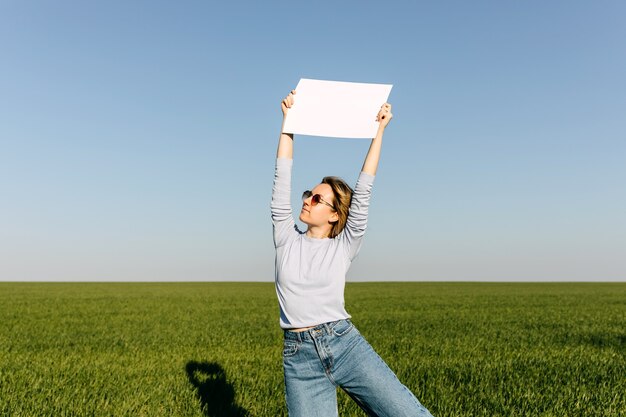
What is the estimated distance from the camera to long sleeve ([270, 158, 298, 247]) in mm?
3717

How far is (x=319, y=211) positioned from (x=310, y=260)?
12.8 inches

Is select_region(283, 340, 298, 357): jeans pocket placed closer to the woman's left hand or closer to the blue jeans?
the blue jeans

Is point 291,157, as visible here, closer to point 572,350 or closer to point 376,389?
point 376,389

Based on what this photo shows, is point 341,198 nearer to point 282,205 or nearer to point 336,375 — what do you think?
point 282,205

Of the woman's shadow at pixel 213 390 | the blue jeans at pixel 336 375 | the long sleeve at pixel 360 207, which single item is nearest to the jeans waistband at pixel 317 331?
the blue jeans at pixel 336 375

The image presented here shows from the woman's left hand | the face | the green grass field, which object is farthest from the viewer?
the green grass field

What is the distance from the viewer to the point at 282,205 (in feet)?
12.3

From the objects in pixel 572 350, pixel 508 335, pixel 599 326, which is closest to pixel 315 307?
pixel 572 350

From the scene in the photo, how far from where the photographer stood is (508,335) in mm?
14016

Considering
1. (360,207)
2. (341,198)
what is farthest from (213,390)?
(360,207)

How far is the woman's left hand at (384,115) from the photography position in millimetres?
3469

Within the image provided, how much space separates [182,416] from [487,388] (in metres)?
3.73

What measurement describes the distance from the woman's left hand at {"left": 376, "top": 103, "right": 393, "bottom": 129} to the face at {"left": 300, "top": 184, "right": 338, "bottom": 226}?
0.53m

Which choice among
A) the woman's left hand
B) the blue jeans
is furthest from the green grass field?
the woman's left hand
